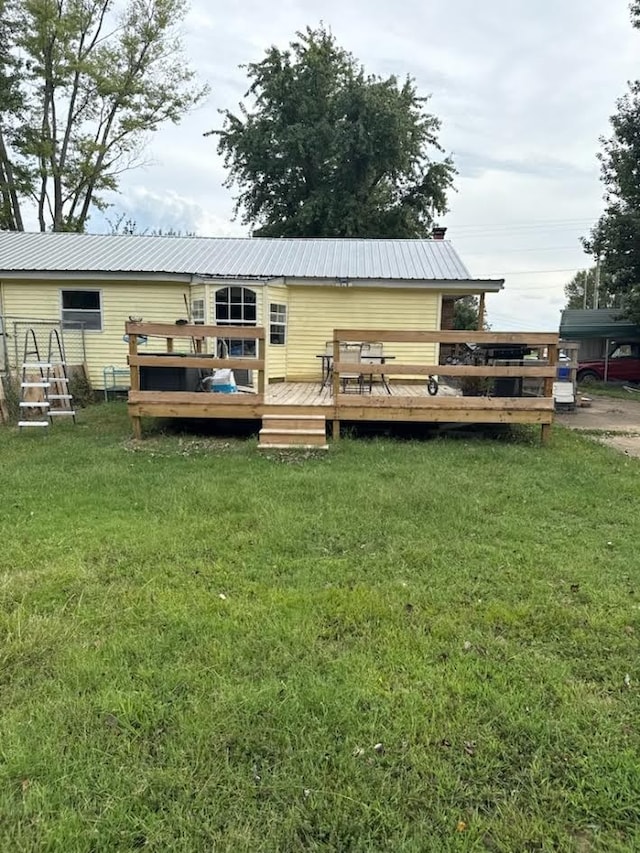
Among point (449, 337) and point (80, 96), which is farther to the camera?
point (80, 96)

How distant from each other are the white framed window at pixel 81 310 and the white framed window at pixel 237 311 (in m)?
3.07

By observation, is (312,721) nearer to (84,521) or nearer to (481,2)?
(84,521)

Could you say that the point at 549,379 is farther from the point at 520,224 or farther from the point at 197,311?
the point at 520,224

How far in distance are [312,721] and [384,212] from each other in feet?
78.7

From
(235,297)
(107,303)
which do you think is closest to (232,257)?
(235,297)

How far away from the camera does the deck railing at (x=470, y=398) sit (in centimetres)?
694

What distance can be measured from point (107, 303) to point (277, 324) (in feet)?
12.7

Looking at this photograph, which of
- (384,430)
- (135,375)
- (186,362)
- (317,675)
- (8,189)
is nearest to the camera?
(317,675)

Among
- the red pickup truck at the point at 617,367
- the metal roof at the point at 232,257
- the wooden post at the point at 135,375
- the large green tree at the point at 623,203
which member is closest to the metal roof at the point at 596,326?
the red pickup truck at the point at 617,367

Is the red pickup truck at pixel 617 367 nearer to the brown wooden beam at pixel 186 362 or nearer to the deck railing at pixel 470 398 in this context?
the deck railing at pixel 470 398

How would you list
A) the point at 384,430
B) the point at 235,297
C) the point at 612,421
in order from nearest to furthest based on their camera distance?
1. the point at 384,430
2. the point at 612,421
3. the point at 235,297

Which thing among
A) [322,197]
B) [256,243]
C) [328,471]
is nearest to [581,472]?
[328,471]

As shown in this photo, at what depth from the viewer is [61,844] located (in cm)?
155

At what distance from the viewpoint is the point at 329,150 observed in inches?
904
